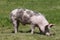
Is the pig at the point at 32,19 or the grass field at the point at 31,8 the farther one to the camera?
the pig at the point at 32,19

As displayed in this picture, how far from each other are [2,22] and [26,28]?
6.46ft

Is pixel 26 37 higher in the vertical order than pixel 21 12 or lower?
lower

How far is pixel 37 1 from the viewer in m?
28.8

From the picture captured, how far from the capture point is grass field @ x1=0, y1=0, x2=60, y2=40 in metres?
15.7

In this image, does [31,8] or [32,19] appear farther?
[31,8]

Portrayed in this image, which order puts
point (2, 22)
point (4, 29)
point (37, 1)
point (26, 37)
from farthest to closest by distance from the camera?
point (37, 1) < point (2, 22) < point (4, 29) < point (26, 37)

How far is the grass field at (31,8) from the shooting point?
15.7 meters

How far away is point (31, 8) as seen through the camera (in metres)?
25.8

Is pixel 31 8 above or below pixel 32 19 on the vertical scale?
above

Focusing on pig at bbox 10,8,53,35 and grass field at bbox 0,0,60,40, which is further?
pig at bbox 10,8,53,35

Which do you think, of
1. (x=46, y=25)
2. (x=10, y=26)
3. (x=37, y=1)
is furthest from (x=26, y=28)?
(x=37, y=1)

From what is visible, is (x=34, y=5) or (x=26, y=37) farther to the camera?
(x=34, y=5)

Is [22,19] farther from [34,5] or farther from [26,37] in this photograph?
[34,5]

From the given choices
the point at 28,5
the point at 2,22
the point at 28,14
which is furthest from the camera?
the point at 28,5
